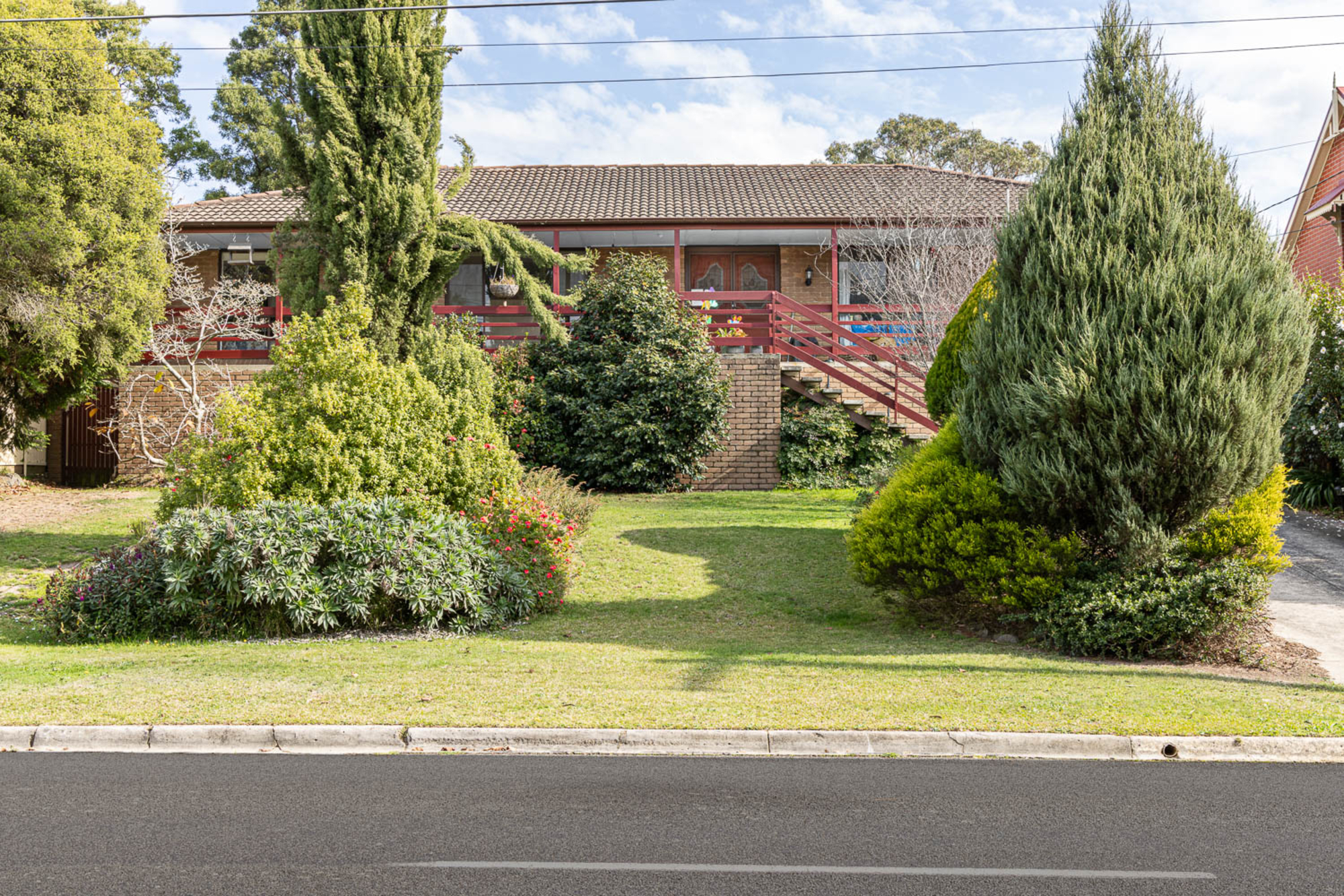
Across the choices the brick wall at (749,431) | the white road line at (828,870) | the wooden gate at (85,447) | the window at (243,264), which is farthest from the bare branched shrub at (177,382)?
the white road line at (828,870)

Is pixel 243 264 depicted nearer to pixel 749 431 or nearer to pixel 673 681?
pixel 749 431

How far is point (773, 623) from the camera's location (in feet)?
33.8

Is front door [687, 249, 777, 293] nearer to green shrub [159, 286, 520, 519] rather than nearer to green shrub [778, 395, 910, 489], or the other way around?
green shrub [778, 395, 910, 489]

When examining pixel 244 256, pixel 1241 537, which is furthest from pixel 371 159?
pixel 244 256

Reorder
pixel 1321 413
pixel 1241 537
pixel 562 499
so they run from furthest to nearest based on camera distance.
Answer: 1. pixel 1321 413
2. pixel 562 499
3. pixel 1241 537

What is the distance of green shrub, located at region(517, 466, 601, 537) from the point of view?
13009mm

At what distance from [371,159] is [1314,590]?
12.1 m

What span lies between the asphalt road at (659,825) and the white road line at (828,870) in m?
0.01

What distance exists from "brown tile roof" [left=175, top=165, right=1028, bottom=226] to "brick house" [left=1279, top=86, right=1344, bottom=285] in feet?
25.6

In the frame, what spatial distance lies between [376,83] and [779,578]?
775 centimetres

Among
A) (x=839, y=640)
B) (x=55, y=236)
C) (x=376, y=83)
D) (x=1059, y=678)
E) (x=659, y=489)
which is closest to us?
(x=1059, y=678)

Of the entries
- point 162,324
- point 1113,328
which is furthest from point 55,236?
point 1113,328

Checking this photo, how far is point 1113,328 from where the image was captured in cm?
863

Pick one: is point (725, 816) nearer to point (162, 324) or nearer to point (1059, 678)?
point (1059, 678)
